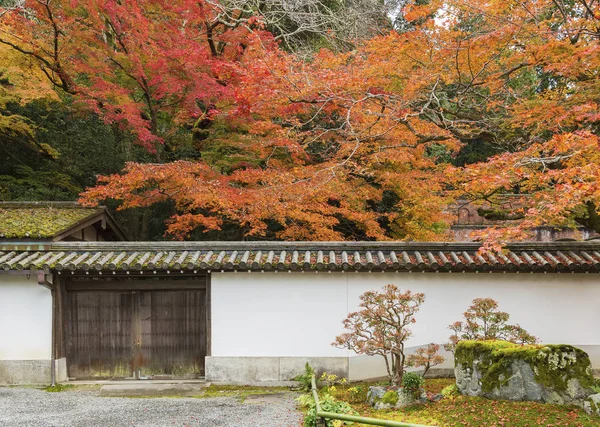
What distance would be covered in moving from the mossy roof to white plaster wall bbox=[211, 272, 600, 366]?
14.6 ft

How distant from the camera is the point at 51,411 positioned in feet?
31.3

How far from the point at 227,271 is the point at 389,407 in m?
5.11

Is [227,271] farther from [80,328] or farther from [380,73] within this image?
[380,73]

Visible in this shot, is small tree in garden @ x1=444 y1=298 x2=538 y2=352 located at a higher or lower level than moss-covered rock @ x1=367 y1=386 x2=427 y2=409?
higher

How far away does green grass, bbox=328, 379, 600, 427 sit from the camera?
749 centimetres

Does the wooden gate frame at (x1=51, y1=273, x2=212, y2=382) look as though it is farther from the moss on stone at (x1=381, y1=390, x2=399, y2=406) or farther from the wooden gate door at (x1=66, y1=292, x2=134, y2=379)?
the moss on stone at (x1=381, y1=390, x2=399, y2=406)

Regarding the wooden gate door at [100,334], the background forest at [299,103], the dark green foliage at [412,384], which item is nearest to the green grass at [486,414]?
the dark green foliage at [412,384]

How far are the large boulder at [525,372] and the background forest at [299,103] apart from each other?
3.53 meters

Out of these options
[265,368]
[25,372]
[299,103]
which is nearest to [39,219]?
[25,372]

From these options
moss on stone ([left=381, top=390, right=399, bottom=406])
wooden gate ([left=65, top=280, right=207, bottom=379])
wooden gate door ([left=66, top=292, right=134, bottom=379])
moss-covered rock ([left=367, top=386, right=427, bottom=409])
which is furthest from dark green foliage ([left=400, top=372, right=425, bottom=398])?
wooden gate door ([left=66, top=292, right=134, bottom=379])

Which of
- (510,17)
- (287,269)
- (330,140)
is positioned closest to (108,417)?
(287,269)

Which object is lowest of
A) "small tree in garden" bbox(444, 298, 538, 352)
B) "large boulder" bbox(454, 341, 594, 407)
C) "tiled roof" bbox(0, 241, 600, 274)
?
"large boulder" bbox(454, 341, 594, 407)

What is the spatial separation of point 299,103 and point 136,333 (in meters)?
8.48

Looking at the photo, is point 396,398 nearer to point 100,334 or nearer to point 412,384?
point 412,384
